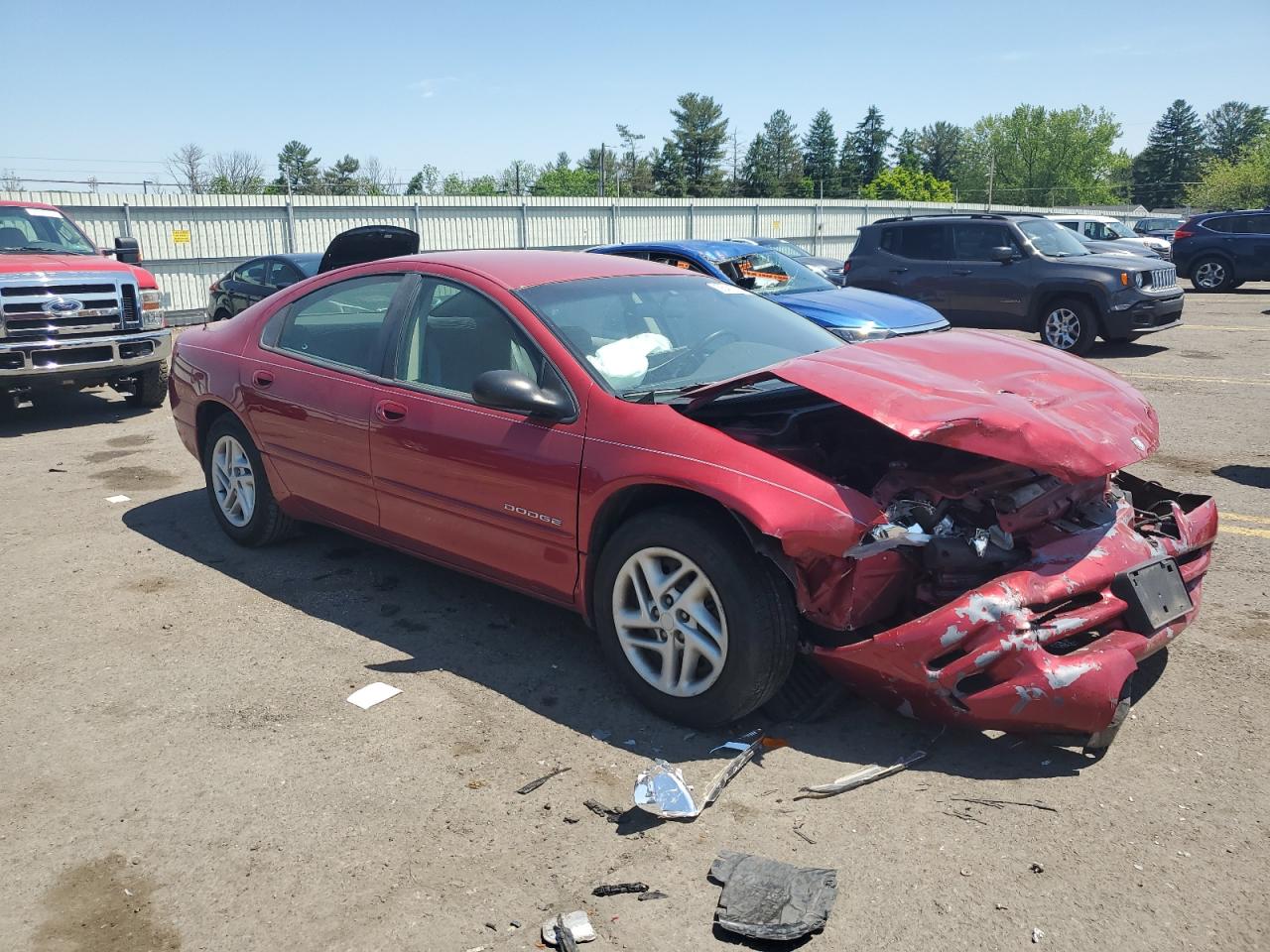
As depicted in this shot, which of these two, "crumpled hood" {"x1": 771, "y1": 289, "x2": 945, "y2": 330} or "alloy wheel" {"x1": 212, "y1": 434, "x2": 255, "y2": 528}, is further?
"crumpled hood" {"x1": 771, "y1": 289, "x2": 945, "y2": 330}

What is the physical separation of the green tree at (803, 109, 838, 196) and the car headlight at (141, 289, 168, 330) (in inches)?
4194

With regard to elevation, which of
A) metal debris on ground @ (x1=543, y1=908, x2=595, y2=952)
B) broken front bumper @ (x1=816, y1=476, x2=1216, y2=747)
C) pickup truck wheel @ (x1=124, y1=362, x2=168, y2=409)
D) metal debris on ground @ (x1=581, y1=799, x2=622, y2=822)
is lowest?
metal debris on ground @ (x1=581, y1=799, x2=622, y2=822)

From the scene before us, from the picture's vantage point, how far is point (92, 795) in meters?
3.24

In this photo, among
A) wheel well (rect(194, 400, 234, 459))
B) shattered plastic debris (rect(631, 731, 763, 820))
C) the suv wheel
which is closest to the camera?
shattered plastic debris (rect(631, 731, 763, 820))

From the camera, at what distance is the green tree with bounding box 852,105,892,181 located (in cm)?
11199

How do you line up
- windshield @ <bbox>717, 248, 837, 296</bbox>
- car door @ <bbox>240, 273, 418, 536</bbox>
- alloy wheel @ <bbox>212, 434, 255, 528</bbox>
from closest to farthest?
car door @ <bbox>240, 273, 418, 536</bbox> < alloy wheel @ <bbox>212, 434, 255, 528</bbox> < windshield @ <bbox>717, 248, 837, 296</bbox>

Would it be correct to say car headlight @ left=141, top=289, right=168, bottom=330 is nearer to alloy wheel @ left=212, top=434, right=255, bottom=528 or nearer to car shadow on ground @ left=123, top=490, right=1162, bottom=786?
car shadow on ground @ left=123, top=490, right=1162, bottom=786

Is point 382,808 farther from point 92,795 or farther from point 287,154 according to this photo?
point 287,154

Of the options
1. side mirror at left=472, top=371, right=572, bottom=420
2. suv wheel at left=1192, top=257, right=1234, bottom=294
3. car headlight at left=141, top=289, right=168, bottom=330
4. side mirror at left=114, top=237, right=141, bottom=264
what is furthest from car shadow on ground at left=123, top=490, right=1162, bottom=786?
suv wheel at left=1192, top=257, right=1234, bottom=294

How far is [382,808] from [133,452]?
21.0 ft

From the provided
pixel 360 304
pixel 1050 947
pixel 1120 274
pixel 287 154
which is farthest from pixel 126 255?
pixel 287 154

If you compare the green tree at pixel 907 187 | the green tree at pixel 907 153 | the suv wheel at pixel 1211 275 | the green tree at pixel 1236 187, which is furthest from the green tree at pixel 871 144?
the suv wheel at pixel 1211 275

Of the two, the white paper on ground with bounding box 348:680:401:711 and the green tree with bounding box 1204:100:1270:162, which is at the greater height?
the green tree with bounding box 1204:100:1270:162

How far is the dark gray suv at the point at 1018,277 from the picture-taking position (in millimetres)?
12977
